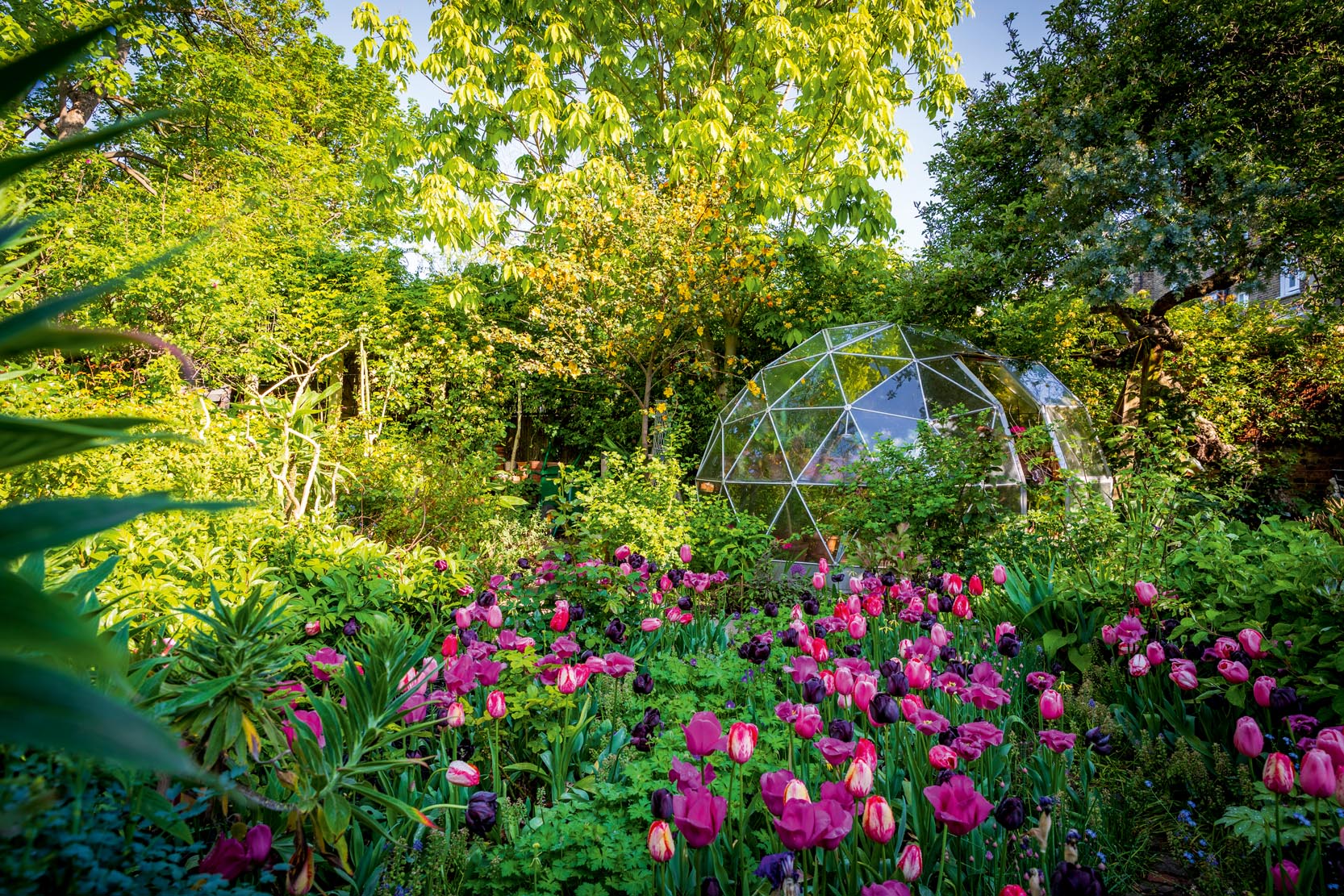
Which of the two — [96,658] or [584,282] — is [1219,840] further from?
[584,282]

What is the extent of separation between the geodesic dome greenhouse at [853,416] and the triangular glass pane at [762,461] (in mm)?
12

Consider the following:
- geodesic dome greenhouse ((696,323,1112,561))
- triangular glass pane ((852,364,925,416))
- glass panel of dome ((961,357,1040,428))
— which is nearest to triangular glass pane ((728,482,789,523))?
geodesic dome greenhouse ((696,323,1112,561))

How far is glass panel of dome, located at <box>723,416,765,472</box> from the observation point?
24.7 feet

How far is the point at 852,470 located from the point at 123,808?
202 inches

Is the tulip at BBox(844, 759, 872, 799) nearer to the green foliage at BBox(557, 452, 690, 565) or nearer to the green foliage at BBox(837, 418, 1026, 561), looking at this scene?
the green foliage at BBox(557, 452, 690, 565)

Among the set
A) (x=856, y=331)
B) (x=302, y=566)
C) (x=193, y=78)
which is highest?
(x=193, y=78)

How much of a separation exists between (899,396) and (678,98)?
18.2 feet

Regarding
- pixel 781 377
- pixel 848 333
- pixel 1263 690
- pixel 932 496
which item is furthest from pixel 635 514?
pixel 848 333

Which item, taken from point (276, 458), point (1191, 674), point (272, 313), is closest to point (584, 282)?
point (276, 458)

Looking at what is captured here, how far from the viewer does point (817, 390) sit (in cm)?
Answer: 729

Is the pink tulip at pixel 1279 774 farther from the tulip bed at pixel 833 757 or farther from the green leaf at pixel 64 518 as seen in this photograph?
the green leaf at pixel 64 518

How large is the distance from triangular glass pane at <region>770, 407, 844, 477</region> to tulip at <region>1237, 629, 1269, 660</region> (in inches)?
182

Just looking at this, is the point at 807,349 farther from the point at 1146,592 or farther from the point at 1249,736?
the point at 1249,736

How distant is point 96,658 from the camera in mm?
478
